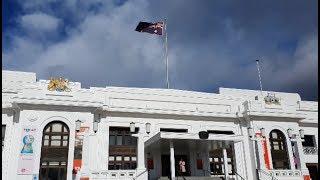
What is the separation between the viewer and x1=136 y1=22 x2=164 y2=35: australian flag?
3037 centimetres

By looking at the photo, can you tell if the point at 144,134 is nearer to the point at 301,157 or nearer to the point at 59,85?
the point at 59,85

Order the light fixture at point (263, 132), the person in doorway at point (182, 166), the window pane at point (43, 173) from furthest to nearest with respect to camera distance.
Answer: the light fixture at point (263, 132)
the person in doorway at point (182, 166)
the window pane at point (43, 173)

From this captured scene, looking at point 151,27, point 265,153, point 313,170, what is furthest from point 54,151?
point 313,170

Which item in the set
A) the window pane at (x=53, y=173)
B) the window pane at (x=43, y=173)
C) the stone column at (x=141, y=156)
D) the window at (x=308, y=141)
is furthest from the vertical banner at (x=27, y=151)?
the window at (x=308, y=141)

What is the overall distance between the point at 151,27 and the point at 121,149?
11.3m

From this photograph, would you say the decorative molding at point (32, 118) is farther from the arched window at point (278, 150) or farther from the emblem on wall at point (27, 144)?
the arched window at point (278, 150)

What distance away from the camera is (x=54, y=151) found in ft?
78.7

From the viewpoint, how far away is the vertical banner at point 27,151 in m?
22.9

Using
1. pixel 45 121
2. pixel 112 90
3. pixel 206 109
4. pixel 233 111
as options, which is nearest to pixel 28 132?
pixel 45 121

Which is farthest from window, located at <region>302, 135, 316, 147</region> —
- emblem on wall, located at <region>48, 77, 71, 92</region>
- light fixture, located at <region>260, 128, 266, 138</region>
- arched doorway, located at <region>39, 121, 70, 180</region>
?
emblem on wall, located at <region>48, 77, 71, 92</region>

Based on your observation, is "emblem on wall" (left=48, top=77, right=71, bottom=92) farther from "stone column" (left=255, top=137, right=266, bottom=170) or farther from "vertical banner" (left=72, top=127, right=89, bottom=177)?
"stone column" (left=255, top=137, right=266, bottom=170)

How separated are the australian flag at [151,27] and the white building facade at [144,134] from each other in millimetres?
5355

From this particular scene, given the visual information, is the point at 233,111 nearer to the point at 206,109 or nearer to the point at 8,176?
the point at 206,109

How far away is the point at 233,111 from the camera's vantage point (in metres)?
30.3
